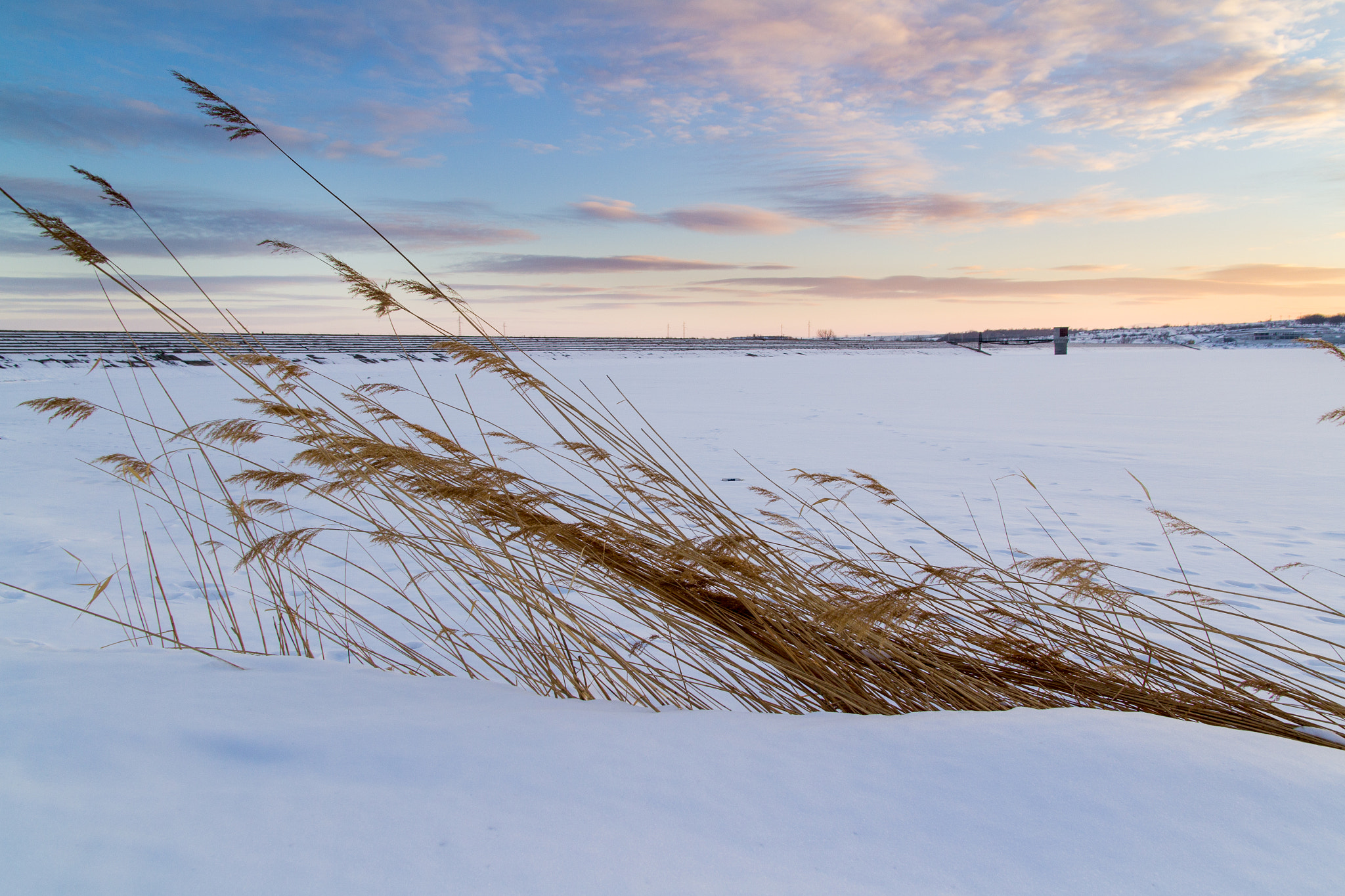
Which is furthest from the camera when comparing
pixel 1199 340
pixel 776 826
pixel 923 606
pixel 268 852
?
pixel 1199 340

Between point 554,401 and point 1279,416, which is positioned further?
point 1279,416

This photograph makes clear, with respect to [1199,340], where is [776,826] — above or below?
below

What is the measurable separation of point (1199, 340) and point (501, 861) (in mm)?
50010

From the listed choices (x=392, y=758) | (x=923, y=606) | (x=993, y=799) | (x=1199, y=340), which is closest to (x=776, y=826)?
(x=993, y=799)

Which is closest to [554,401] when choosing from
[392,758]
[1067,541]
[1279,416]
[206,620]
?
[392,758]

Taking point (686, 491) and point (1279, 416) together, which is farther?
point (1279, 416)

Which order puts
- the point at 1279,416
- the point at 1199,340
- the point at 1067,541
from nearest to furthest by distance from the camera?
the point at 1067,541, the point at 1279,416, the point at 1199,340

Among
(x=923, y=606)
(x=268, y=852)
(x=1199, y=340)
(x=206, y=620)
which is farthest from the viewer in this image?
(x=1199, y=340)

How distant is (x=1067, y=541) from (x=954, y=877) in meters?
3.72

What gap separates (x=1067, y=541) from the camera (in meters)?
4.29

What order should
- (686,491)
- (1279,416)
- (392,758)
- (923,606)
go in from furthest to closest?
(1279,416), (923,606), (686,491), (392,758)

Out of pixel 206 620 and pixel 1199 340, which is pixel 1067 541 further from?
pixel 1199 340

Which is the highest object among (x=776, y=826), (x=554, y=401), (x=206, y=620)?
(x=554, y=401)

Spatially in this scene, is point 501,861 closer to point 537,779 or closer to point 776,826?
point 537,779
